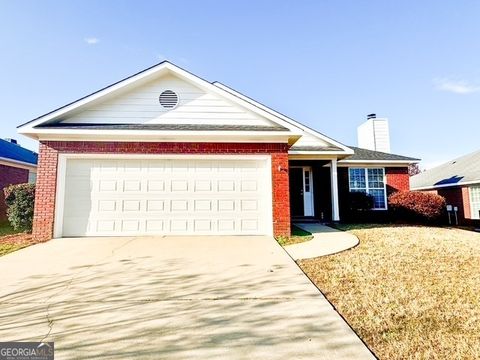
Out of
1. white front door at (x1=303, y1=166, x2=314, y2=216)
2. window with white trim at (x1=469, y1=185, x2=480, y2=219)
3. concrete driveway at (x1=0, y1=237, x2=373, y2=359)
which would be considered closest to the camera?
concrete driveway at (x1=0, y1=237, x2=373, y2=359)

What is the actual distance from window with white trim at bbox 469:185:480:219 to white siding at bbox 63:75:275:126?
44.9 feet

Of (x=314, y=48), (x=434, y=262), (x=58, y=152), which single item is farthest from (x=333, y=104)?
(x=58, y=152)

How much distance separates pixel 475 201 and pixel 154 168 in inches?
677

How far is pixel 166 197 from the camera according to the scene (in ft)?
28.5

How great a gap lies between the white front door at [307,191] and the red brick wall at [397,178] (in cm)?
434

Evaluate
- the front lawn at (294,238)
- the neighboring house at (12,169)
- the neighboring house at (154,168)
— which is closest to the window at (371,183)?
the front lawn at (294,238)

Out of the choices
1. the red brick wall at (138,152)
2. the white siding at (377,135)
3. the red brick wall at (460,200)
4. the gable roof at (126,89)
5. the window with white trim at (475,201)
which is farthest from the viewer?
the white siding at (377,135)

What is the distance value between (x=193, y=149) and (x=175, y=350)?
6774mm

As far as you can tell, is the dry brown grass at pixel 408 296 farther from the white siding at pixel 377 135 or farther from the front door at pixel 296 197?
the white siding at pixel 377 135

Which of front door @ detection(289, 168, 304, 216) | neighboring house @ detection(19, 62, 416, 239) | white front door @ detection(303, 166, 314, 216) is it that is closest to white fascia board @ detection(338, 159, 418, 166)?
white front door @ detection(303, 166, 314, 216)

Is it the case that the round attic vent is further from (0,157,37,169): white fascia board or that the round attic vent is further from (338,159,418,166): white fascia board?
(0,157,37,169): white fascia board

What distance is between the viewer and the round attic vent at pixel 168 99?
950cm

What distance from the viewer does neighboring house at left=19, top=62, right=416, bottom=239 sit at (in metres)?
8.45

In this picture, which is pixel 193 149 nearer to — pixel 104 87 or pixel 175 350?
pixel 104 87
